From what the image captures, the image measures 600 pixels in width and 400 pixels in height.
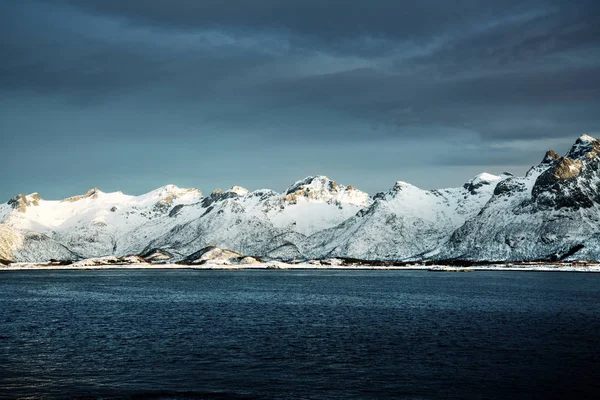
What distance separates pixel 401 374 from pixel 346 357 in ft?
26.9

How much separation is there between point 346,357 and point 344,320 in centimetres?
3022

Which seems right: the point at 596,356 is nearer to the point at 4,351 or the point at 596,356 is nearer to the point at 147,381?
the point at 147,381

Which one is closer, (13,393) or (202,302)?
(13,393)

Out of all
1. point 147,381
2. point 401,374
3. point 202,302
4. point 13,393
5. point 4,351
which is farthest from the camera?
point 202,302

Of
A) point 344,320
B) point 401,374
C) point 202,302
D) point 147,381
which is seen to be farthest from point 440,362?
point 202,302

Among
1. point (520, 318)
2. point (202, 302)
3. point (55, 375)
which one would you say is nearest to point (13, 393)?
point (55, 375)

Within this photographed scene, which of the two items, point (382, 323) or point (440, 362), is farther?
point (382, 323)

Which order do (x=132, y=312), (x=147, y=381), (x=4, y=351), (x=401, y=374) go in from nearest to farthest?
(x=147, y=381) → (x=401, y=374) → (x=4, y=351) → (x=132, y=312)

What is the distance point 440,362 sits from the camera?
175ft

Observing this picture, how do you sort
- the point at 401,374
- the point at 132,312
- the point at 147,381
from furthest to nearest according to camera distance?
the point at 132,312 → the point at 401,374 → the point at 147,381

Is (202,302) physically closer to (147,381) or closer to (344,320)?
(344,320)

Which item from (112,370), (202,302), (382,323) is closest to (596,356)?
(382,323)

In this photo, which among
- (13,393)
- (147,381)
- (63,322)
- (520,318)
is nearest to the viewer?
(13,393)

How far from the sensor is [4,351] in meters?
57.3
